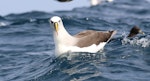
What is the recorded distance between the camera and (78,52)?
54.2 ft

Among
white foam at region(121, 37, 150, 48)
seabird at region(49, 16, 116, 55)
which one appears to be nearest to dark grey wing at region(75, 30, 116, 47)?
seabird at region(49, 16, 116, 55)

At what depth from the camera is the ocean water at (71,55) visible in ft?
49.9

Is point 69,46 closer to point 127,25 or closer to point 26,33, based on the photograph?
point 26,33

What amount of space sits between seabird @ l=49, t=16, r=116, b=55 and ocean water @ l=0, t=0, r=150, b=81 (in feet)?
0.64

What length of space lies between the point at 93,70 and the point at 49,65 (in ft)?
5.58

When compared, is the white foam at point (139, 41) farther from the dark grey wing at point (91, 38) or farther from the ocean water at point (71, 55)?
the dark grey wing at point (91, 38)

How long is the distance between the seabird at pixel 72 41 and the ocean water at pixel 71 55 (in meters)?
0.20

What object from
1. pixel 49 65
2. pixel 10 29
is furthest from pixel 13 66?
pixel 10 29

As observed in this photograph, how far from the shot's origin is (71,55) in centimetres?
1656

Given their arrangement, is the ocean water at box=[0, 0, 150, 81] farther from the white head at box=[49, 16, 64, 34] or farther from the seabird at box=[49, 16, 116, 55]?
the white head at box=[49, 16, 64, 34]

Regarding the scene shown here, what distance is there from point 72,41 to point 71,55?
41 centimetres

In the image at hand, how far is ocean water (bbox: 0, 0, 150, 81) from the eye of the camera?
49.9 feet

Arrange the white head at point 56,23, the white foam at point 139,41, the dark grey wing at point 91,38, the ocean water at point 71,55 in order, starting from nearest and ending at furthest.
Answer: the ocean water at point 71,55
the white head at point 56,23
the dark grey wing at point 91,38
the white foam at point 139,41

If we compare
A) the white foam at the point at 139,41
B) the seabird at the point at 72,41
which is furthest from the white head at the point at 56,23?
the white foam at the point at 139,41
